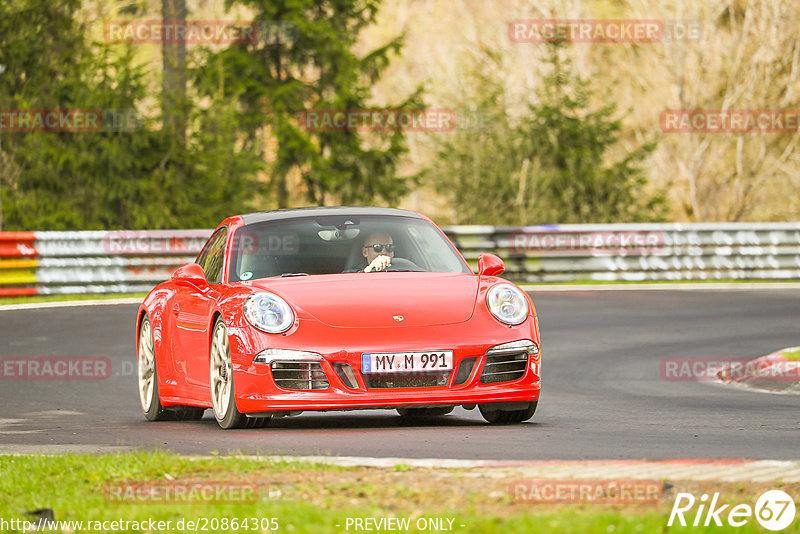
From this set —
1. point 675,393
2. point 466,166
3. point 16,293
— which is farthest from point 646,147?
point 675,393

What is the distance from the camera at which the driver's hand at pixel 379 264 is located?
9703 mm

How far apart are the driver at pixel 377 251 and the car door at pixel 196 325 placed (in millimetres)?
1005

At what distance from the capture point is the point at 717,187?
41188mm

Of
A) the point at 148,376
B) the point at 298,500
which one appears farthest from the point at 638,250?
the point at 298,500

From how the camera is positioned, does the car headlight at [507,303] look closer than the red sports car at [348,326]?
No

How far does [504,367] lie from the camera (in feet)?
A: 29.1

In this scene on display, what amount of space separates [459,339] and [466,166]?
2346cm

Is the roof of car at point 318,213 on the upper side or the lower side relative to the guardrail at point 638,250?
upper
